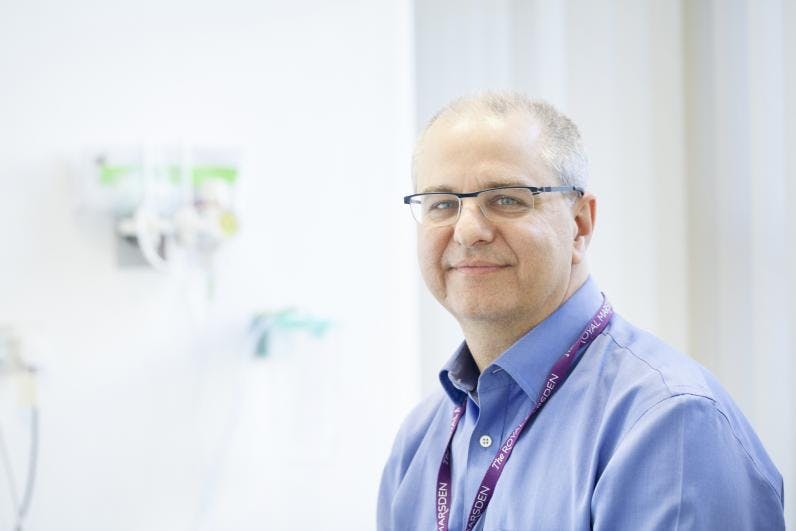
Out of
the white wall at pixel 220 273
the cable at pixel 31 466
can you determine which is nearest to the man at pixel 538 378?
the white wall at pixel 220 273

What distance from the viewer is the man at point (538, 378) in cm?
92

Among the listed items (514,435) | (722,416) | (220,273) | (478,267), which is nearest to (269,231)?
(220,273)

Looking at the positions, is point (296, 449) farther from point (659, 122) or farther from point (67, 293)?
point (659, 122)

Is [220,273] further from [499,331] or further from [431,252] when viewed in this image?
[499,331]

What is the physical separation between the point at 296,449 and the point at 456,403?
2.51ft

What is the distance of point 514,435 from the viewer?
44.0 inches

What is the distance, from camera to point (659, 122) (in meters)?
2.19

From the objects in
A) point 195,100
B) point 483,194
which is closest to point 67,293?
point 195,100

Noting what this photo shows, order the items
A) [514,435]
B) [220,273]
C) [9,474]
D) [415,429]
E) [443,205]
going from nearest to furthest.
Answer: [514,435]
[443,205]
[415,429]
[9,474]
[220,273]

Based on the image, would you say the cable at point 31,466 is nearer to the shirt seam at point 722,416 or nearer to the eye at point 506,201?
the eye at point 506,201

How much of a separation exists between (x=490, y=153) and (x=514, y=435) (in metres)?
0.44

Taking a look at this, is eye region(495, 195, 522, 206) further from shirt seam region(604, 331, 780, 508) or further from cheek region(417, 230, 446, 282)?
shirt seam region(604, 331, 780, 508)

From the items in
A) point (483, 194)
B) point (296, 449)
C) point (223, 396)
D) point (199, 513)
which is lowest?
point (199, 513)

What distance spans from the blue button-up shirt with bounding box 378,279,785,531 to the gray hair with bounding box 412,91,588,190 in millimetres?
208
